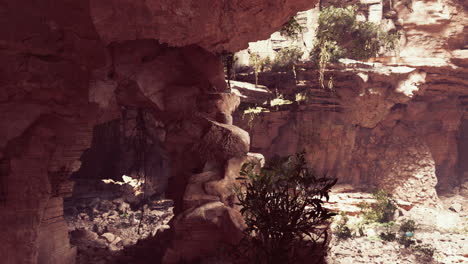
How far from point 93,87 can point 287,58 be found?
8399 millimetres

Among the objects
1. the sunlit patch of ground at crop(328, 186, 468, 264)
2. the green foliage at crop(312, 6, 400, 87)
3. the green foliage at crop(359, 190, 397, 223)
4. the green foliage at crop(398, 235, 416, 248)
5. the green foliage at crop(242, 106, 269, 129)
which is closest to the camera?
the sunlit patch of ground at crop(328, 186, 468, 264)

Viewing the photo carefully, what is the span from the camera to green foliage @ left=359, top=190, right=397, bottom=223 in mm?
12023

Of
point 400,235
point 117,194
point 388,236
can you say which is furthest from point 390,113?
point 117,194

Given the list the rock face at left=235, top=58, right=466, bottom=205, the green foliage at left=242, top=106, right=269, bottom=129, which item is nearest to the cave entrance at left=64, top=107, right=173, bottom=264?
the green foliage at left=242, top=106, right=269, bottom=129

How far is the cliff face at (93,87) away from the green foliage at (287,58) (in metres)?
6.68

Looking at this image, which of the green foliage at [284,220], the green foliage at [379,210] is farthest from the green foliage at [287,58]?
the green foliage at [284,220]

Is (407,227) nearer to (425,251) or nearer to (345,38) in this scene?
(425,251)

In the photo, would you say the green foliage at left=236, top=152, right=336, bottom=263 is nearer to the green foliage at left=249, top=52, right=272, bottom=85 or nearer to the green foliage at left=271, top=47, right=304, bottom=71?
the green foliage at left=249, top=52, right=272, bottom=85

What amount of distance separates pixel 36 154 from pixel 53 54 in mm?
1596

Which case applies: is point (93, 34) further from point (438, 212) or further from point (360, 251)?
point (438, 212)

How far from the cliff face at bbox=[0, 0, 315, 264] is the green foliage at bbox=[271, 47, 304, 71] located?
21.9 ft

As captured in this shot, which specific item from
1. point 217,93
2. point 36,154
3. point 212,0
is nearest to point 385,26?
point 217,93

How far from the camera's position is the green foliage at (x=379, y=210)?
1202cm

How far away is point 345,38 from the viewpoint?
43.4ft
